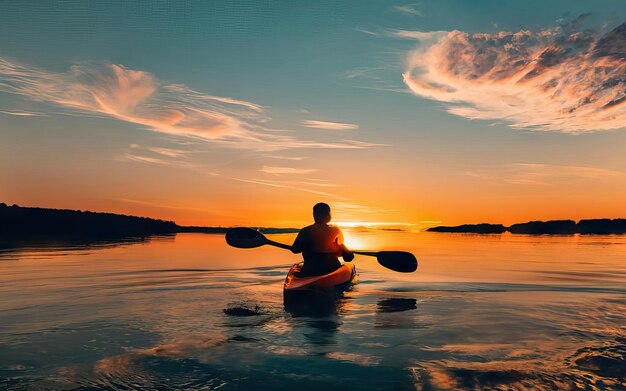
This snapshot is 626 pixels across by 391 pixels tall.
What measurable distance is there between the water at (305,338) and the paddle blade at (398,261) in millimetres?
795

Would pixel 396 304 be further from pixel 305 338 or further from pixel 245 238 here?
pixel 245 238

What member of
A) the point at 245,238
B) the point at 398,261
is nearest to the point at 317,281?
the point at 398,261

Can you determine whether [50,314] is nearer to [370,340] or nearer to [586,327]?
[370,340]

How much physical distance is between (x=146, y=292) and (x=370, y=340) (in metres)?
8.39

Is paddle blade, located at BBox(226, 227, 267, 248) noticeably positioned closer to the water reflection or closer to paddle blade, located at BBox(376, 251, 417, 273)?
paddle blade, located at BBox(376, 251, 417, 273)

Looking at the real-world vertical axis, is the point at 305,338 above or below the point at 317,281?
below

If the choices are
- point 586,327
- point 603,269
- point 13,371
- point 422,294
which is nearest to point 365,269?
point 422,294

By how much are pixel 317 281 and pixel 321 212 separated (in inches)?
77.8

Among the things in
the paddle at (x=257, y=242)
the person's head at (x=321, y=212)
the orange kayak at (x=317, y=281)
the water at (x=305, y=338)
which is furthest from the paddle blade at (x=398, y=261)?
the person's head at (x=321, y=212)

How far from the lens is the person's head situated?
12.5 m

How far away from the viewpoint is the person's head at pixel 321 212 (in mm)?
12516

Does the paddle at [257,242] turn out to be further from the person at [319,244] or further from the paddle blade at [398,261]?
the person at [319,244]

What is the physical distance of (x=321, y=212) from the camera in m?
12.5

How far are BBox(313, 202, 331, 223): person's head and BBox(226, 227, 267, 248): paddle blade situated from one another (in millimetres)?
4487
